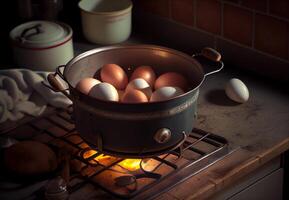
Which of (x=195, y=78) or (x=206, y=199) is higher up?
(x=195, y=78)

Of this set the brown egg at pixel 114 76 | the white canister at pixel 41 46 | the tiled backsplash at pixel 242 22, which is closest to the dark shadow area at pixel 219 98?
the tiled backsplash at pixel 242 22

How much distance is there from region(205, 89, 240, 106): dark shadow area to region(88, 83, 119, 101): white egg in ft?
1.18

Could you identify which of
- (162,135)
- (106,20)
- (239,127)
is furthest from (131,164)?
(106,20)

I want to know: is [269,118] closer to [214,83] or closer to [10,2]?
[214,83]

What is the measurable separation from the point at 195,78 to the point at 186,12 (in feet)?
1.70

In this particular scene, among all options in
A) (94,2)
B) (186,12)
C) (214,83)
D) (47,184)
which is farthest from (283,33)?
(47,184)

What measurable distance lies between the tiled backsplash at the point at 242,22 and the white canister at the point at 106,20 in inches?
4.9

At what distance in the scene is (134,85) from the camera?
1362 mm

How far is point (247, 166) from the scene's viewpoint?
53.2 inches

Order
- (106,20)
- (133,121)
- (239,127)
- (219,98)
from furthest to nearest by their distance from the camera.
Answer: (106,20) → (219,98) → (239,127) → (133,121)

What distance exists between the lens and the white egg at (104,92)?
1306mm

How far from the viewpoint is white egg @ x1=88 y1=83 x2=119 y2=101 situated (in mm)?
1306

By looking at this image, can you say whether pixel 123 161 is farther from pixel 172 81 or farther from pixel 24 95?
pixel 24 95

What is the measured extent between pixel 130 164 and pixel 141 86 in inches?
6.4
